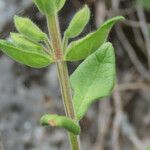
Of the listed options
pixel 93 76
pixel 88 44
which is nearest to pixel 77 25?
pixel 88 44

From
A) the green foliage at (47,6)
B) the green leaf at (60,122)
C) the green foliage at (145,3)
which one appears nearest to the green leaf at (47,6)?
the green foliage at (47,6)

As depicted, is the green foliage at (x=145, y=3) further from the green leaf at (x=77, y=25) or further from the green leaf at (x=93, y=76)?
the green leaf at (x=77, y=25)

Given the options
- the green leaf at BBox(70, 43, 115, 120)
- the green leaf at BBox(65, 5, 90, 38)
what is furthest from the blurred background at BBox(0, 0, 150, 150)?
the green leaf at BBox(65, 5, 90, 38)

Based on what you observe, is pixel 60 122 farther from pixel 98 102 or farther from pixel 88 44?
pixel 98 102

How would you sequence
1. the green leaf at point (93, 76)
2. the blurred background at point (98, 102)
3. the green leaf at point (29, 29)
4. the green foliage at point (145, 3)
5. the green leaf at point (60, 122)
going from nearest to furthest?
1. the green leaf at point (60, 122)
2. the green leaf at point (29, 29)
3. the green leaf at point (93, 76)
4. the blurred background at point (98, 102)
5. the green foliage at point (145, 3)

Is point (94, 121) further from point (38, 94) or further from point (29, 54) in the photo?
point (29, 54)

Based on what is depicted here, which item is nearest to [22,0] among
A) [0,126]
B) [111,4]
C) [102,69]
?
[111,4]
